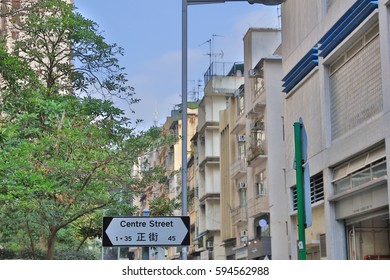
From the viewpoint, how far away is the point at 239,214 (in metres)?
43.5

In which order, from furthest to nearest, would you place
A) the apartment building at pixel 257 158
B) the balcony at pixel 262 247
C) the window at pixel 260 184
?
the window at pixel 260 184, the balcony at pixel 262 247, the apartment building at pixel 257 158

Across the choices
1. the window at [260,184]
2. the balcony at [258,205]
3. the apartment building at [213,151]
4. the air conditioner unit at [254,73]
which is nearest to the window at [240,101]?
the air conditioner unit at [254,73]

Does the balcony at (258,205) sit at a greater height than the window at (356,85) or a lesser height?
lesser

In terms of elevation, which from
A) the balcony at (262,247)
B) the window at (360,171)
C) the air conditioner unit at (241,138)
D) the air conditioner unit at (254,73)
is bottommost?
the balcony at (262,247)

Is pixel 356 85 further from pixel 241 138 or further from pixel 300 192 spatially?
pixel 241 138

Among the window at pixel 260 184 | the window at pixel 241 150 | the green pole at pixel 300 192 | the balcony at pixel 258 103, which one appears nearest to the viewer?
the green pole at pixel 300 192

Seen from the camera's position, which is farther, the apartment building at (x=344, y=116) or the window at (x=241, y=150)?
the window at (x=241, y=150)

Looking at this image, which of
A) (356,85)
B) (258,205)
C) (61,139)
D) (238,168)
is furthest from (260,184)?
(61,139)

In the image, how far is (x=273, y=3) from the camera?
15570mm

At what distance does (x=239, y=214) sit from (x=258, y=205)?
474 centimetres

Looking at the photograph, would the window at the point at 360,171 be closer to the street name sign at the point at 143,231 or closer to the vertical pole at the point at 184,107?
the vertical pole at the point at 184,107

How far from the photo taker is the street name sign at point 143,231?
10.4 metres

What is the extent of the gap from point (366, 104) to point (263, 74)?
15.7 metres

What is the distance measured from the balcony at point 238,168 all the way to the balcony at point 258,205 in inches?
101
